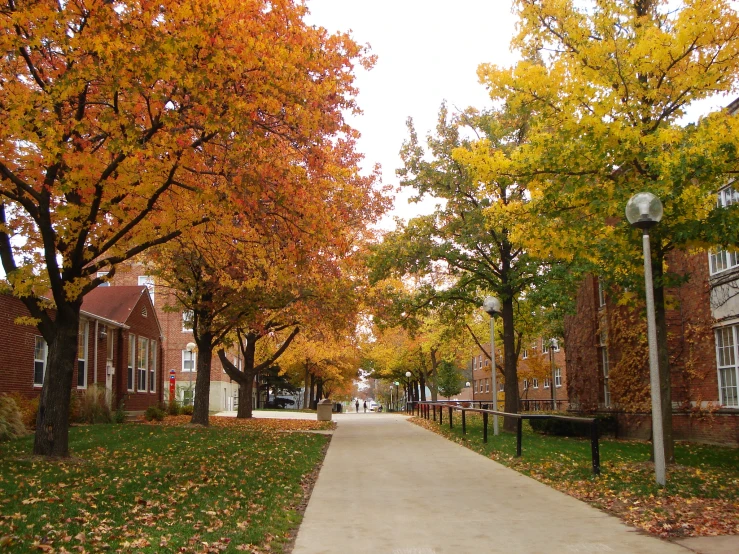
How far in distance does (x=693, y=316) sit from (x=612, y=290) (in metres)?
6.71

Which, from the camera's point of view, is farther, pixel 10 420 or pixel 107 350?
pixel 107 350

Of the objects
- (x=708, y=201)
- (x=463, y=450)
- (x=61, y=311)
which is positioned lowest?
(x=463, y=450)

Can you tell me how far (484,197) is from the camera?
20.0m

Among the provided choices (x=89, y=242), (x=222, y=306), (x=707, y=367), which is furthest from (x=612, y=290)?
(x=222, y=306)

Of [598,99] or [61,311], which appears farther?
[61,311]

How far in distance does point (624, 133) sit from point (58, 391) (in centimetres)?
1015

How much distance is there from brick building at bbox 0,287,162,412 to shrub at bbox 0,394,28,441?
7.56ft

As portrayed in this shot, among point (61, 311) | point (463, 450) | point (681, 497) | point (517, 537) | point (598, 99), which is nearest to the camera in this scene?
point (517, 537)

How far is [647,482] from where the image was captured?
9375 mm

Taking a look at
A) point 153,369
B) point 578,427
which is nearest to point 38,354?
point 153,369

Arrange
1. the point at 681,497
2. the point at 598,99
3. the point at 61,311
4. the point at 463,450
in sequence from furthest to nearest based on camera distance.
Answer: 1. the point at 463,450
2. the point at 61,311
3. the point at 598,99
4. the point at 681,497

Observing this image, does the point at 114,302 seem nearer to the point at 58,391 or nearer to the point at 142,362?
the point at 142,362

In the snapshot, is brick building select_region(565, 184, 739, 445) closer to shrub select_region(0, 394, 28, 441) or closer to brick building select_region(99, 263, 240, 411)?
shrub select_region(0, 394, 28, 441)

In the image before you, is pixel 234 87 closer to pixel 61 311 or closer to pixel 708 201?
pixel 61 311
